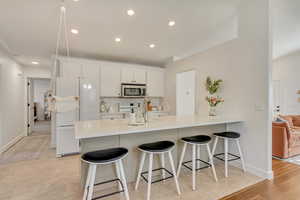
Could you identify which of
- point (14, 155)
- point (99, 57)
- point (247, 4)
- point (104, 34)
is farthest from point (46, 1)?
point (14, 155)

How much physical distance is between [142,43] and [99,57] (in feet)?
5.62

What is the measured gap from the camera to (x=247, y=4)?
264cm

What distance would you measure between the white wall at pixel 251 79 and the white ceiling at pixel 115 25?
451 millimetres

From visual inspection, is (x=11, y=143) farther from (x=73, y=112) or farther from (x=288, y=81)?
(x=288, y=81)

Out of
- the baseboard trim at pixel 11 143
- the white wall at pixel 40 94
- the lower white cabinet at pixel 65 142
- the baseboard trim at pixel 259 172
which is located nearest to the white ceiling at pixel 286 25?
the baseboard trim at pixel 259 172

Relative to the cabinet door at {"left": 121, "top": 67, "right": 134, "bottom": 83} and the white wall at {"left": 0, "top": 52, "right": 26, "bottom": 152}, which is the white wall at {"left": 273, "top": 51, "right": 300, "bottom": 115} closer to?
the cabinet door at {"left": 121, "top": 67, "right": 134, "bottom": 83}

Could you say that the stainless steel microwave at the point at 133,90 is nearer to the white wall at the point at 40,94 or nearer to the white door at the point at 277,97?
the white door at the point at 277,97

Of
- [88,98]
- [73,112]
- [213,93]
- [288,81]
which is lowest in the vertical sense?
[73,112]

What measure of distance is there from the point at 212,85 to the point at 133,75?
250cm

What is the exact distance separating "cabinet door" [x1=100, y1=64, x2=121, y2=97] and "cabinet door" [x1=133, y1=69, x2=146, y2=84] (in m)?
0.53

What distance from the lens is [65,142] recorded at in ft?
11.5

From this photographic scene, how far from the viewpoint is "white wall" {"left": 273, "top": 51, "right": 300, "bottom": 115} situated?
5.34 metres

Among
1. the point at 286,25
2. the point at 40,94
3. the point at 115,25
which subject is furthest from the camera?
the point at 40,94

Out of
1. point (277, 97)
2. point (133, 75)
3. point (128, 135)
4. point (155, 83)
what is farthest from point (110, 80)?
point (277, 97)
